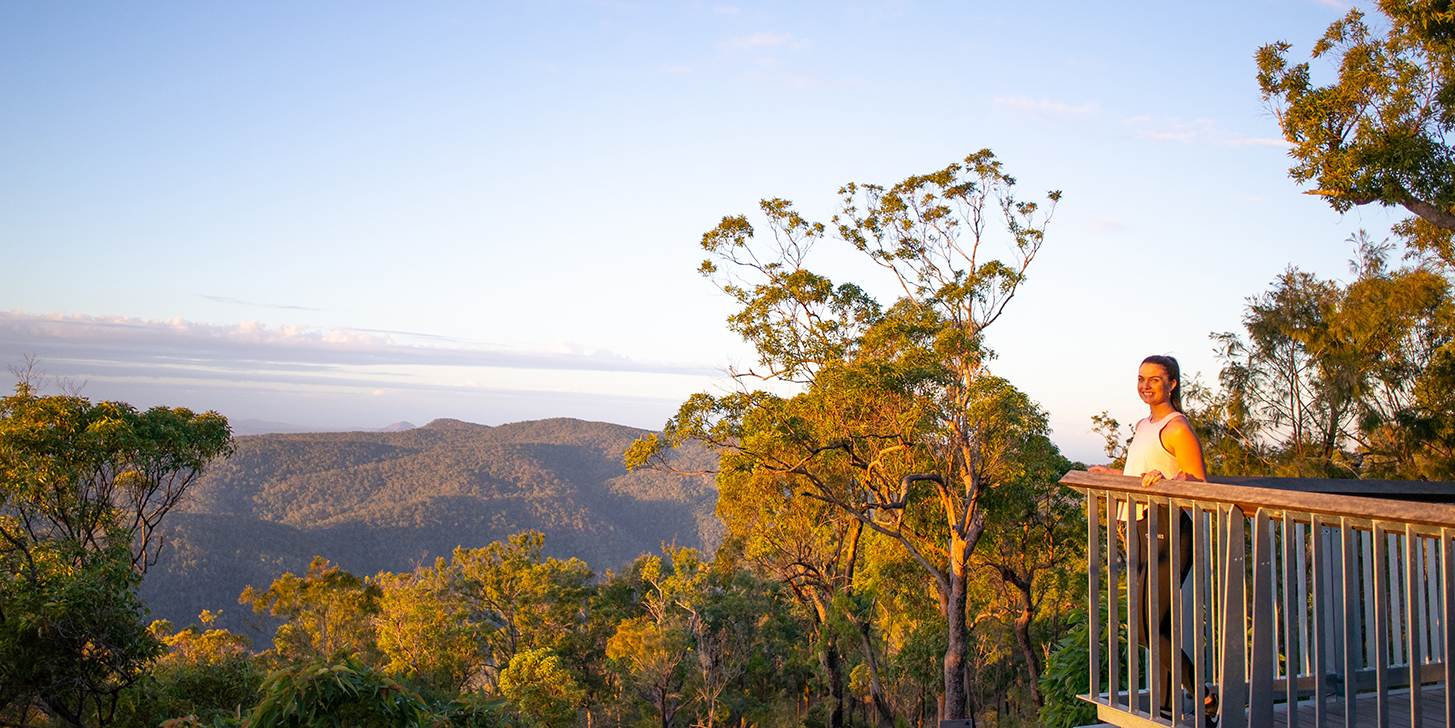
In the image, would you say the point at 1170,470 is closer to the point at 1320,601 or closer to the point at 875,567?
the point at 1320,601

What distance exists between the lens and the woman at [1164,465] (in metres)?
2.60

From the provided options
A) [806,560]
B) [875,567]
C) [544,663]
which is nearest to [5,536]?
[544,663]

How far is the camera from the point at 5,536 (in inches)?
415

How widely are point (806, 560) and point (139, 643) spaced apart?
1180 cm

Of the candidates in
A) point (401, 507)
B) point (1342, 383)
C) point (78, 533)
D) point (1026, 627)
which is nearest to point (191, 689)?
point (78, 533)

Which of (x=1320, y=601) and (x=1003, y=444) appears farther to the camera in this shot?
(x=1003, y=444)

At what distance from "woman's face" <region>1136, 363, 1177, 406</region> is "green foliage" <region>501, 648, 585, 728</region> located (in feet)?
55.6

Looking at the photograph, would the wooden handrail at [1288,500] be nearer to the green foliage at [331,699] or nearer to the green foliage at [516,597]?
the green foliage at [331,699]

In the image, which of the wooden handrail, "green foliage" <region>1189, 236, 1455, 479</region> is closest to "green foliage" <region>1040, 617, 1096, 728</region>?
the wooden handrail

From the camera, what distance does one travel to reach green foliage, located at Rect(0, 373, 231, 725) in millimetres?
8602

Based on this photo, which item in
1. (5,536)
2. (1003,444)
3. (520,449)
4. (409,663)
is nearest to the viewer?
(5,536)

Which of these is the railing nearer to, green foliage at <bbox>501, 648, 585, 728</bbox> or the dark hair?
the dark hair

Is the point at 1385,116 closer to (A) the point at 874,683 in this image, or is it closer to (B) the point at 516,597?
(A) the point at 874,683

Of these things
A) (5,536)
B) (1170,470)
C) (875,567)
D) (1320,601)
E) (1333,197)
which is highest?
(1333,197)
